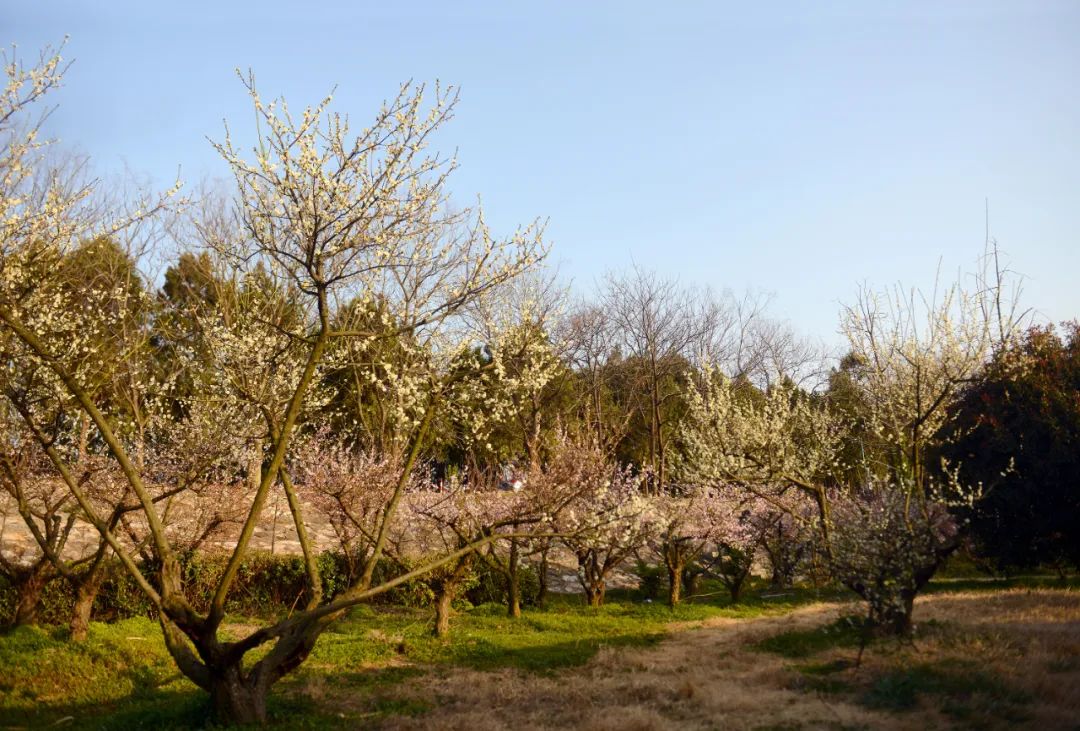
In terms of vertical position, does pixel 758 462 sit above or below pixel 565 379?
below

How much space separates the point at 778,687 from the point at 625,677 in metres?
2.02

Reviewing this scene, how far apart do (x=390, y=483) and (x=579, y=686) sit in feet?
21.7

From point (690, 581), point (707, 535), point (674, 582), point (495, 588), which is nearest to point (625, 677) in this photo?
point (495, 588)

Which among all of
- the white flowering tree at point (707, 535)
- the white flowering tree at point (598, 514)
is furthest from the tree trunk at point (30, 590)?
the white flowering tree at point (707, 535)

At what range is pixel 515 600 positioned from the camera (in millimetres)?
16844

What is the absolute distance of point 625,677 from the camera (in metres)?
10.5

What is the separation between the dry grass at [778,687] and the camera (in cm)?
767

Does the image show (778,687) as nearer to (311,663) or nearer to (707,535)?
(311,663)

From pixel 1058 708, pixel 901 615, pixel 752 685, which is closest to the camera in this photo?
pixel 1058 708

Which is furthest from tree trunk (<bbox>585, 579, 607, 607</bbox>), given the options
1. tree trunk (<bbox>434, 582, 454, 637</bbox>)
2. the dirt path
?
the dirt path

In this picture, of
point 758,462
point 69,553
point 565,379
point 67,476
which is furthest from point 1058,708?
point 565,379

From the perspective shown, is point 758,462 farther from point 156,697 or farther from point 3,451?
point 3,451

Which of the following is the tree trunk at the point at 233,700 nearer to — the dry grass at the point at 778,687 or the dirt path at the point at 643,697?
the dirt path at the point at 643,697

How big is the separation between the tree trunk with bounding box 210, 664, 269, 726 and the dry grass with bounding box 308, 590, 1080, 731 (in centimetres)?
153
